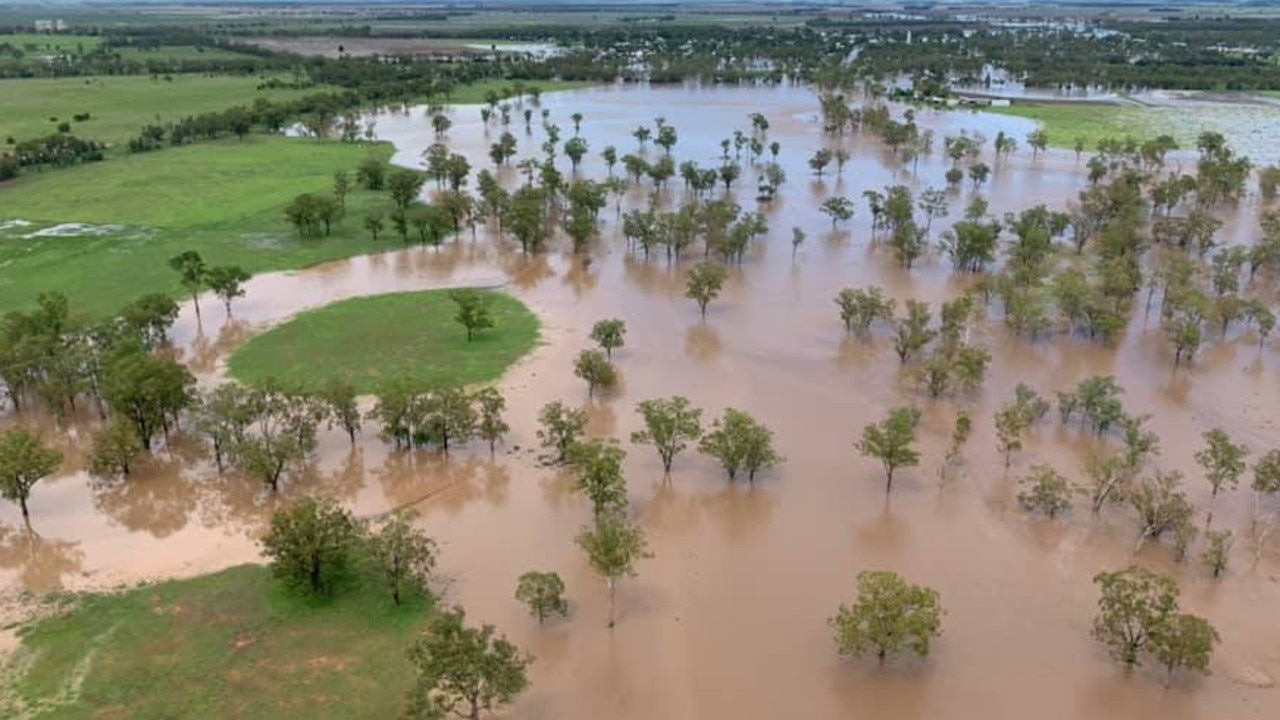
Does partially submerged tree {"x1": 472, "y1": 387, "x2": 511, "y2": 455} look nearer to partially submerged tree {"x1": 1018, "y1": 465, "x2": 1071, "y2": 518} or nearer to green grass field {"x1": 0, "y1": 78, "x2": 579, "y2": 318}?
partially submerged tree {"x1": 1018, "y1": 465, "x2": 1071, "y2": 518}

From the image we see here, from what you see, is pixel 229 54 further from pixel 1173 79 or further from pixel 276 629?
pixel 276 629

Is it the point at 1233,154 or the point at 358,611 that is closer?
the point at 358,611

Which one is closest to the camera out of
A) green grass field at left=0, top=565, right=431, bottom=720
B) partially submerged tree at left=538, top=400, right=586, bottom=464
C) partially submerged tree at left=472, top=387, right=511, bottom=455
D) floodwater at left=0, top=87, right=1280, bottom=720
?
green grass field at left=0, top=565, right=431, bottom=720

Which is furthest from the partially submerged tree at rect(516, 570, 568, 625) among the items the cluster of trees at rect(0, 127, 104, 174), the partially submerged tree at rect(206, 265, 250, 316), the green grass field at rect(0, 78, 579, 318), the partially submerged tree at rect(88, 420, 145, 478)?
the cluster of trees at rect(0, 127, 104, 174)

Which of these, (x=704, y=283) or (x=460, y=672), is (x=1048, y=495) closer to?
(x=460, y=672)

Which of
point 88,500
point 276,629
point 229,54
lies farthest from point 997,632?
point 229,54

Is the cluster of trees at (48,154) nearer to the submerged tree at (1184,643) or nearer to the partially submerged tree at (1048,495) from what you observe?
the partially submerged tree at (1048,495)
